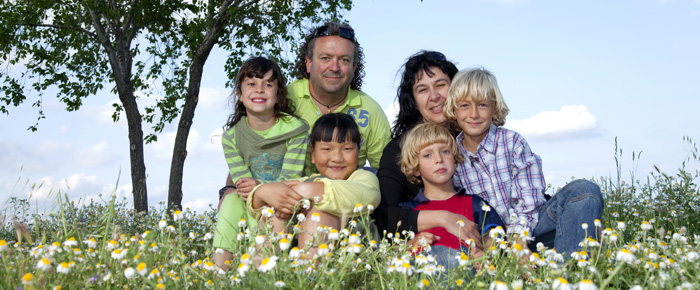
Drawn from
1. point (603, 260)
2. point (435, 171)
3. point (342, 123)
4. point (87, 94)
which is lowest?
point (603, 260)

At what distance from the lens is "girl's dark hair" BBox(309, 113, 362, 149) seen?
16.5 feet

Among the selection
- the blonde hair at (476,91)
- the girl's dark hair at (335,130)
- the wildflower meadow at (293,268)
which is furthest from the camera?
the girl's dark hair at (335,130)

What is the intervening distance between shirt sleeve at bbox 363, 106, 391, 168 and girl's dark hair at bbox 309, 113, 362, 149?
1036mm

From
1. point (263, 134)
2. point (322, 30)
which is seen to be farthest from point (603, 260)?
point (322, 30)

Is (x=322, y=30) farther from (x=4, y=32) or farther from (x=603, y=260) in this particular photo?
(x=4, y=32)

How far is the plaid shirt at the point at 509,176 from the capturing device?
4.65 m

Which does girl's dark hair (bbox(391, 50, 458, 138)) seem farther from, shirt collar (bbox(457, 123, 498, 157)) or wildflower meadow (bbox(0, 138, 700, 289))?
wildflower meadow (bbox(0, 138, 700, 289))

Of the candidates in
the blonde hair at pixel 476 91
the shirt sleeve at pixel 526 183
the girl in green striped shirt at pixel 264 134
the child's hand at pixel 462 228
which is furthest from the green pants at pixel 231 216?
the shirt sleeve at pixel 526 183

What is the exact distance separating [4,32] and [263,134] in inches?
375

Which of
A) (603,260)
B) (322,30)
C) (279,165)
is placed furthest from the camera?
(322,30)

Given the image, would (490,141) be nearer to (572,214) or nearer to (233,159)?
(572,214)

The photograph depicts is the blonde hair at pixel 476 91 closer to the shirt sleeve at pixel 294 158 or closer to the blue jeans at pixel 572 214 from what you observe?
the blue jeans at pixel 572 214

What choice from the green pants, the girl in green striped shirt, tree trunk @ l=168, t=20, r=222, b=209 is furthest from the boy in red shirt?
tree trunk @ l=168, t=20, r=222, b=209

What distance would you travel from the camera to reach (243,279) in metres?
2.86
